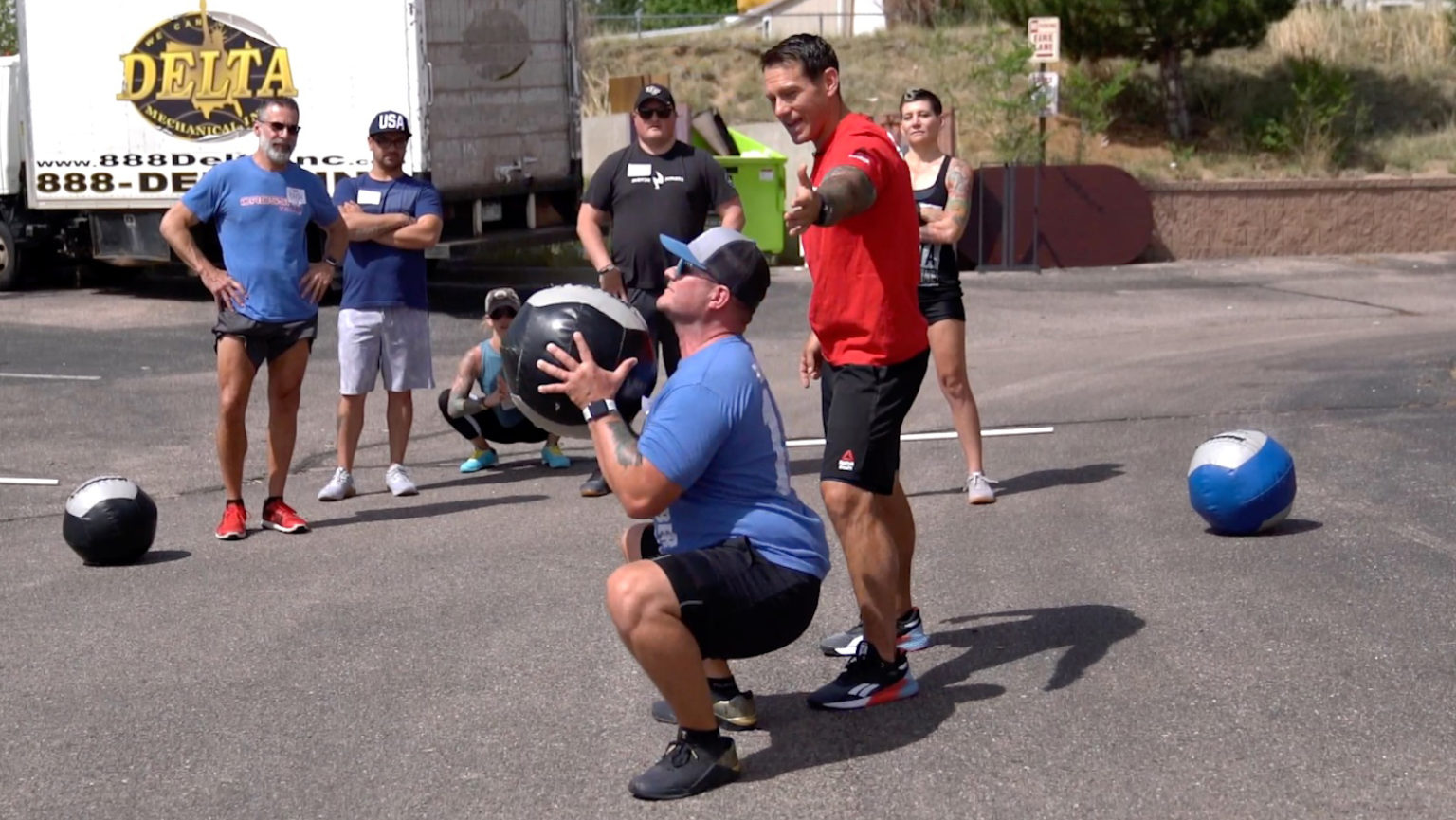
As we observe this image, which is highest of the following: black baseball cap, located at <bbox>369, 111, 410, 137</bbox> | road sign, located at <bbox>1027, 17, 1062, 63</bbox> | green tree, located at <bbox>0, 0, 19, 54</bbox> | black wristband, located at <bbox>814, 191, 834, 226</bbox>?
green tree, located at <bbox>0, 0, 19, 54</bbox>

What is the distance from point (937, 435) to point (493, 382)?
106 inches

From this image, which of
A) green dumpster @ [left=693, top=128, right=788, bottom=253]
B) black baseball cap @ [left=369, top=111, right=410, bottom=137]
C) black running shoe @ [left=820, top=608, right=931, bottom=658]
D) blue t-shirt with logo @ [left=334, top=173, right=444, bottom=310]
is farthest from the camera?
green dumpster @ [left=693, top=128, right=788, bottom=253]

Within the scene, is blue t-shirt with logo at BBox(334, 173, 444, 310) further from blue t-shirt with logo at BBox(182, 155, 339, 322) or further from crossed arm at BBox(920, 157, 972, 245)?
crossed arm at BBox(920, 157, 972, 245)

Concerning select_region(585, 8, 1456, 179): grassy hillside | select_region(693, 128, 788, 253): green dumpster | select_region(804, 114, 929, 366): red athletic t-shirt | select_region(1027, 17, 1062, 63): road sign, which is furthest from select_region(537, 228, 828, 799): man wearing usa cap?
select_region(585, 8, 1456, 179): grassy hillside

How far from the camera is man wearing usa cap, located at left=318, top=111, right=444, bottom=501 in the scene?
948 centimetres

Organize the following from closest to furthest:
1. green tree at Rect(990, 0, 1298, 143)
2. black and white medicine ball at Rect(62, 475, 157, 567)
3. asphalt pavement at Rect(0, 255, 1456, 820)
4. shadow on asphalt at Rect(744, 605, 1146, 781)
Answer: asphalt pavement at Rect(0, 255, 1456, 820), shadow on asphalt at Rect(744, 605, 1146, 781), black and white medicine ball at Rect(62, 475, 157, 567), green tree at Rect(990, 0, 1298, 143)

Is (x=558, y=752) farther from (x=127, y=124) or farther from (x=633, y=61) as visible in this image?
(x=633, y=61)

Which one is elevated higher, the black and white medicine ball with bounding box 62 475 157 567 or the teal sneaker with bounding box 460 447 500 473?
the black and white medicine ball with bounding box 62 475 157 567

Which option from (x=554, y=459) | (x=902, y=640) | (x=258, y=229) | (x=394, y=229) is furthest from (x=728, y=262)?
(x=554, y=459)

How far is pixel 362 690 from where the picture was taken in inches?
230

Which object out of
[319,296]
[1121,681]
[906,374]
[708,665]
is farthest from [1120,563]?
[319,296]

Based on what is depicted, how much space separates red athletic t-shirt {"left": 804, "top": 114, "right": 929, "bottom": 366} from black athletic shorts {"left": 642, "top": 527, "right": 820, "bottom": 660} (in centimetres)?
93

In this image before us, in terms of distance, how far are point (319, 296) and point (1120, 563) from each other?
13.0 ft

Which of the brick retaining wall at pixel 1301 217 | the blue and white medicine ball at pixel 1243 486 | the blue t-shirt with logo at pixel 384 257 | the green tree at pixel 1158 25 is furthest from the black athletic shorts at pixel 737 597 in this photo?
the green tree at pixel 1158 25
